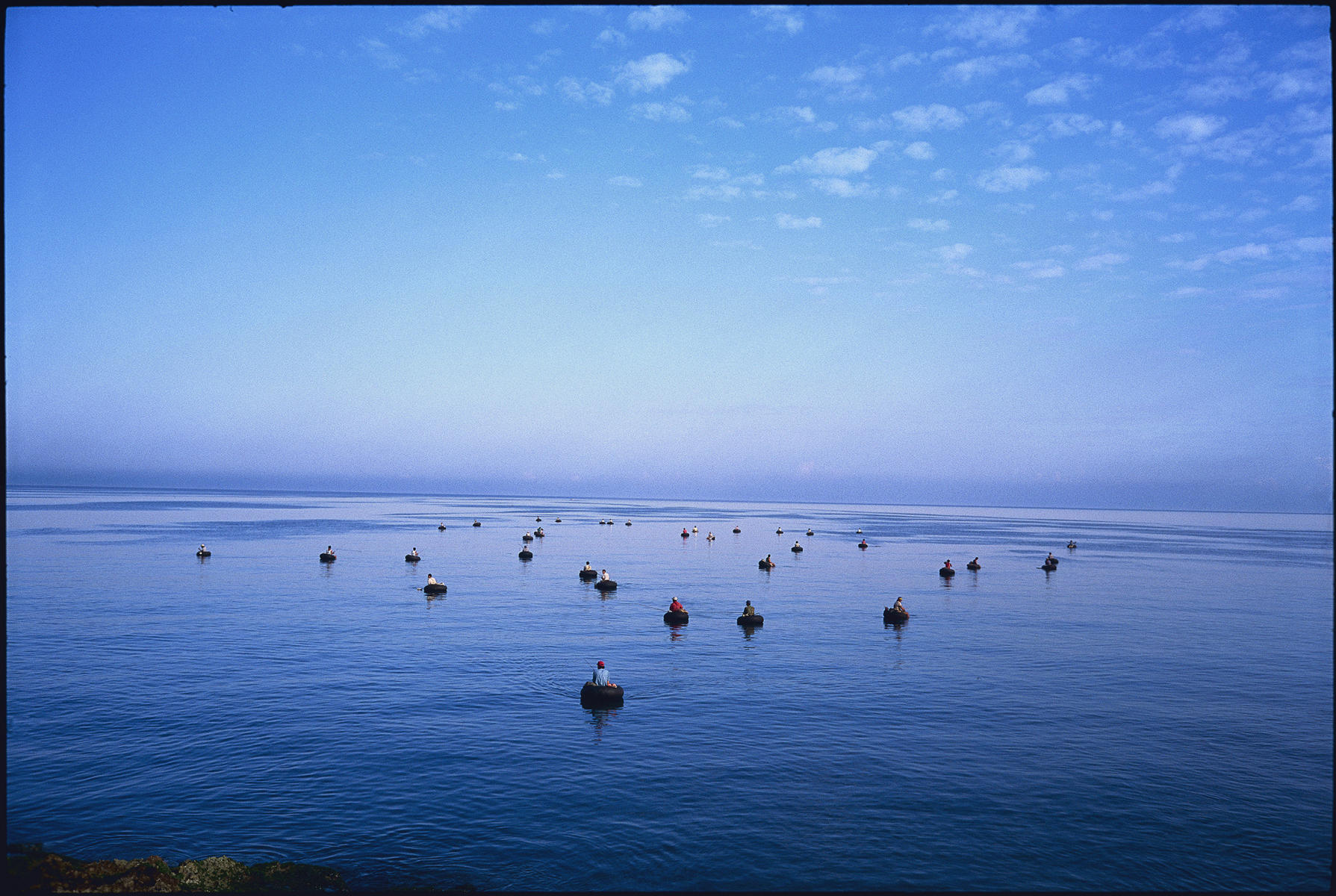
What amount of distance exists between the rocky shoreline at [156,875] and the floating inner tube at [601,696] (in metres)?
18.0

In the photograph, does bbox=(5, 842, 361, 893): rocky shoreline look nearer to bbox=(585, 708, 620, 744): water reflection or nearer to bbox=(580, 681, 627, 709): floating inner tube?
bbox=(585, 708, 620, 744): water reflection

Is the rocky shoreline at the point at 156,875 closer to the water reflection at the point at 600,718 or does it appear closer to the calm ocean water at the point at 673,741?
the calm ocean water at the point at 673,741

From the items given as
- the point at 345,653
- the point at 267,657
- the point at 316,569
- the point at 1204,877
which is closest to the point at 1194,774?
the point at 1204,877

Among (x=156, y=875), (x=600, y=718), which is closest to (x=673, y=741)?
(x=600, y=718)

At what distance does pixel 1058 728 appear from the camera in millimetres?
38812

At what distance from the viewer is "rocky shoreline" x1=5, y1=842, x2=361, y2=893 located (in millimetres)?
19781

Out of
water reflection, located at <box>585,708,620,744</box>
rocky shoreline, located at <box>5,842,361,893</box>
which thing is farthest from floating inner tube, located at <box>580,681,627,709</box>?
rocky shoreline, located at <box>5,842,361,893</box>

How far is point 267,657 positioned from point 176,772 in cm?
2130

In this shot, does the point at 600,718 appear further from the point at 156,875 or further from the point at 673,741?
the point at 156,875

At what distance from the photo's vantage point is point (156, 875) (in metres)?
20.7

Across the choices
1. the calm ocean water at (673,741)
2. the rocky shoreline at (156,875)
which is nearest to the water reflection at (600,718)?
the calm ocean water at (673,741)

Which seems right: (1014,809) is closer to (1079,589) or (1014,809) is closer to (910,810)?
(910,810)

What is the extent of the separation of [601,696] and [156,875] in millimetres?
22105

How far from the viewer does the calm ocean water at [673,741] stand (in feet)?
82.6
